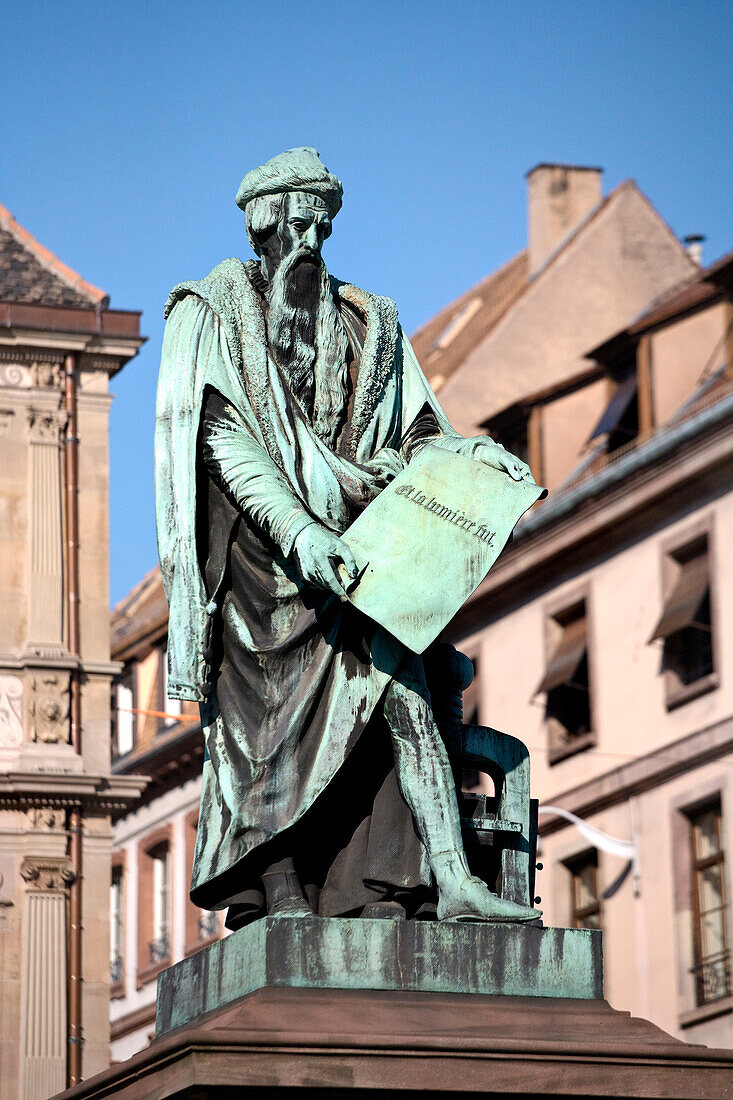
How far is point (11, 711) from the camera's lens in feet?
107

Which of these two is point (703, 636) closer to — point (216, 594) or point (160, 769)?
point (160, 769)

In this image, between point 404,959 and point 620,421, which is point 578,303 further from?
point 404,959

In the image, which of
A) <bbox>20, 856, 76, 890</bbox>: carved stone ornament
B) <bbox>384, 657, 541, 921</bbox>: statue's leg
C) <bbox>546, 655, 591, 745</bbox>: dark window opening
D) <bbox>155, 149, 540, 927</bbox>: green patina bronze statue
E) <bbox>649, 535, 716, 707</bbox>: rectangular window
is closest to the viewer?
<bbox>384, 657, 541, 921</bbox>: statue's leg

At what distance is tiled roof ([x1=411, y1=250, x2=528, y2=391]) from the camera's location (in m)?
46.7

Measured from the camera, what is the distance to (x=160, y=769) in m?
48.8

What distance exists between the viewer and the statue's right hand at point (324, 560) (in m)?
7.80

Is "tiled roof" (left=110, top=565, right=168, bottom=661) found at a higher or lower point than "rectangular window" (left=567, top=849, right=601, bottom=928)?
higher

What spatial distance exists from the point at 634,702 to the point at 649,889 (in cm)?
251

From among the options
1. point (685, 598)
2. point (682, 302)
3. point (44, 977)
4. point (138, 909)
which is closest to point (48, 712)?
point (44, 977)

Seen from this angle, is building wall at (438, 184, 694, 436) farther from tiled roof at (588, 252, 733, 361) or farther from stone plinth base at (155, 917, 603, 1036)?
stone plinth base at (155, 917, 603, 1036)

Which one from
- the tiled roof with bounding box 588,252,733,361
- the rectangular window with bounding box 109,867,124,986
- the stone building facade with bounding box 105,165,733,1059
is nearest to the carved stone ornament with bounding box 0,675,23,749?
the stone building facade with bounding box 105,165,733,1059

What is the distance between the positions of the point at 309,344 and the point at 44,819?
79.5 feet

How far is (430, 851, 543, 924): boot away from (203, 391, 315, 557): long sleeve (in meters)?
0.97

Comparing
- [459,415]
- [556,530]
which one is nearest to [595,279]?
[459,415]
